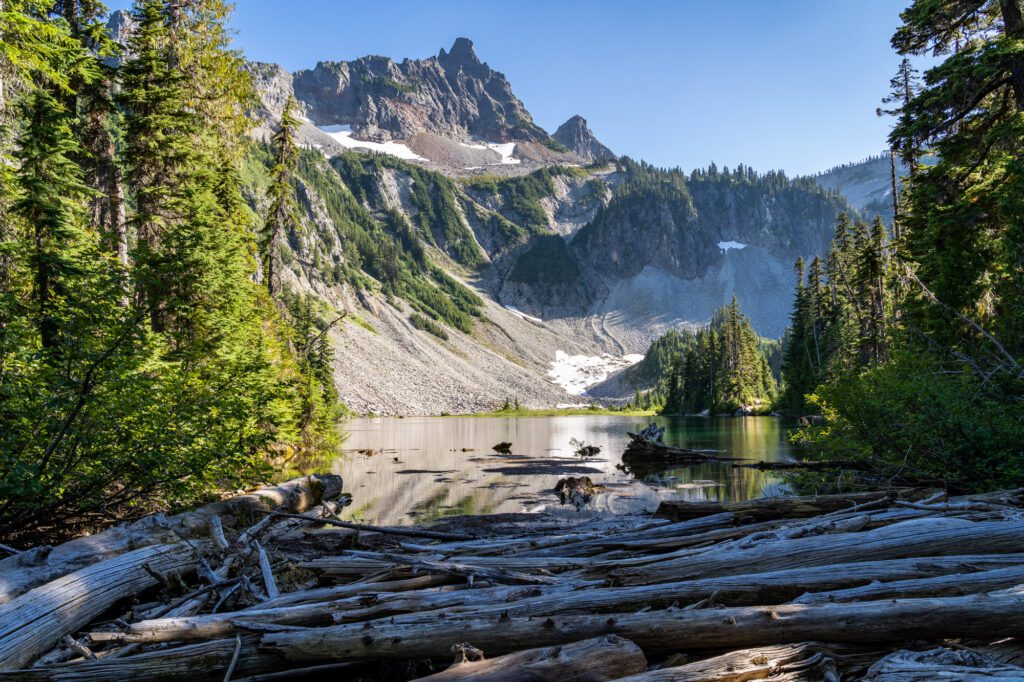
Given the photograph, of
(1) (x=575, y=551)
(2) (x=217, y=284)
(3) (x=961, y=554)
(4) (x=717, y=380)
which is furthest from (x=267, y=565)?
(4) (x=717, y=380)

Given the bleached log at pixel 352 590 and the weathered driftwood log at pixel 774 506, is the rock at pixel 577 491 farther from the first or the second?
the bleached log at pixel 352 590

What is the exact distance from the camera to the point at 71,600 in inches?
191

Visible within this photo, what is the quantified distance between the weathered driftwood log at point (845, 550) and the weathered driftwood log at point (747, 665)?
4.04 ft

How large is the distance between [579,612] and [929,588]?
2.68 metres

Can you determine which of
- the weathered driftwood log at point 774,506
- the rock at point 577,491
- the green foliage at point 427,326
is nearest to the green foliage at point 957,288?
the weathered driftwood log at point 774,506

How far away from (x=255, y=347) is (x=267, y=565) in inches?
530

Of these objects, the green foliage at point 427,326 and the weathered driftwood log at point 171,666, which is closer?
the weathered driftwood log at point 171,666

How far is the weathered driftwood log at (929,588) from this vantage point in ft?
13.6

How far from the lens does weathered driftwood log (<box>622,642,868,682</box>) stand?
11.1ft

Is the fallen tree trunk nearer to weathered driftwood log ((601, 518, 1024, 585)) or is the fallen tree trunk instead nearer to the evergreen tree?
weathered driftwood log ((601, 518, 1024, 585))

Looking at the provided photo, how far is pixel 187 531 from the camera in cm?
731

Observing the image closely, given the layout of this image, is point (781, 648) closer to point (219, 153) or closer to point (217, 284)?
point (217, 284)

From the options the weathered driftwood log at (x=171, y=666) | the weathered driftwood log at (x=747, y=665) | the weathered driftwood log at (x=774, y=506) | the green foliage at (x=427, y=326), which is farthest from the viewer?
the green foliage at (x=427, y=326)

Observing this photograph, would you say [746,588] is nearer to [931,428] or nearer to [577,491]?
[931,428]
